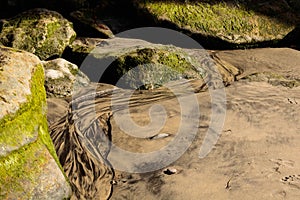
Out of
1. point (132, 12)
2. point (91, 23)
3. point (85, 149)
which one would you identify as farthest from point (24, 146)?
point (132, 12)

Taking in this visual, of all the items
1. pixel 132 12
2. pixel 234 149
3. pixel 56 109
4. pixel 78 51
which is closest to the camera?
pixel 234 149

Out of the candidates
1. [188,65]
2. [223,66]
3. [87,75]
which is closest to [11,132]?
[87,75]

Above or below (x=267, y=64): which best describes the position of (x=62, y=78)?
below

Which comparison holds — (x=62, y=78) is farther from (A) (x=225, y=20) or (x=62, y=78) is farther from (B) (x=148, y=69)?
(A) (x=225, y=20)

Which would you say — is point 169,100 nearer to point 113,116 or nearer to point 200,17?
point 113,116

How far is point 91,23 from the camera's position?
22.9 ft

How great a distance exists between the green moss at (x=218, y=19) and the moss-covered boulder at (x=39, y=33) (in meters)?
1.27

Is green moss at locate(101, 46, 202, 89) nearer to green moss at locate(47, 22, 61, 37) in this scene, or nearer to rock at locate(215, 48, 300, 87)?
rock at locate(215, 48, 300, 87)

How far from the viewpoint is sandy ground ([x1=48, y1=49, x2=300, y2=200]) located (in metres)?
3.76

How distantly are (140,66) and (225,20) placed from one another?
5.97ft

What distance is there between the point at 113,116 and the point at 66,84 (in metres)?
0.92

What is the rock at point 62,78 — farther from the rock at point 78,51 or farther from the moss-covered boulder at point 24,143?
the moss-covered boulder at point 24,143

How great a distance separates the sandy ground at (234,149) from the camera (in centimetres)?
376

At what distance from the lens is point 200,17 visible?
682cm
